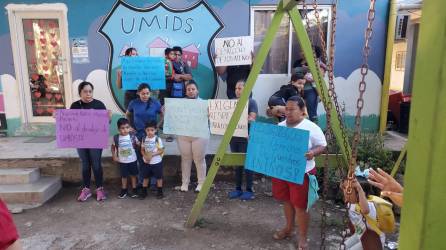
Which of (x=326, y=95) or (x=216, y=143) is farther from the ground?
(x=326, y=95)

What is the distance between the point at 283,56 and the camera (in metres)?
6.79

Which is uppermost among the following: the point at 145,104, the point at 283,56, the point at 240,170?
the point at 283,56

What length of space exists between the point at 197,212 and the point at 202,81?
3.28m

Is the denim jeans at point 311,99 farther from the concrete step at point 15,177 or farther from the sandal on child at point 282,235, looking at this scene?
the concrete step at point 15,177

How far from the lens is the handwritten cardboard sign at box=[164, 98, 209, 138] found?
4582 millimetres

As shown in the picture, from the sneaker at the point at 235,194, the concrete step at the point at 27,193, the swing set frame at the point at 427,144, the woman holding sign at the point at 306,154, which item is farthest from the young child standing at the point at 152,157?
the swing set frame at the point at 427,144

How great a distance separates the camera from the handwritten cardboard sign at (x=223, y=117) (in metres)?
4.43

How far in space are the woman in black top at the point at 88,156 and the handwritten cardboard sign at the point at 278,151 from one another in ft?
7.54

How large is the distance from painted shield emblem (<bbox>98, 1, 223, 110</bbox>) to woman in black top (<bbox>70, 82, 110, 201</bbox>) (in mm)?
2048

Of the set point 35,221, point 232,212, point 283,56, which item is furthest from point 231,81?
point 35,221

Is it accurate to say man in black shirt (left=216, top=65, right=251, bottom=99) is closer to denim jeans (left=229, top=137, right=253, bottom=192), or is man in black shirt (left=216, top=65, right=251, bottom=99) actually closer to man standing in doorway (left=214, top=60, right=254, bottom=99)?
man standing in doorway (left=214, top=60, right=254, bottom=99)

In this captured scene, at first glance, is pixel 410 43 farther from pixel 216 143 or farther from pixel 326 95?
pixel 326 95

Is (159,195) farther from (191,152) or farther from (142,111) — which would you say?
(142,111)

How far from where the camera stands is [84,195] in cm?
490
